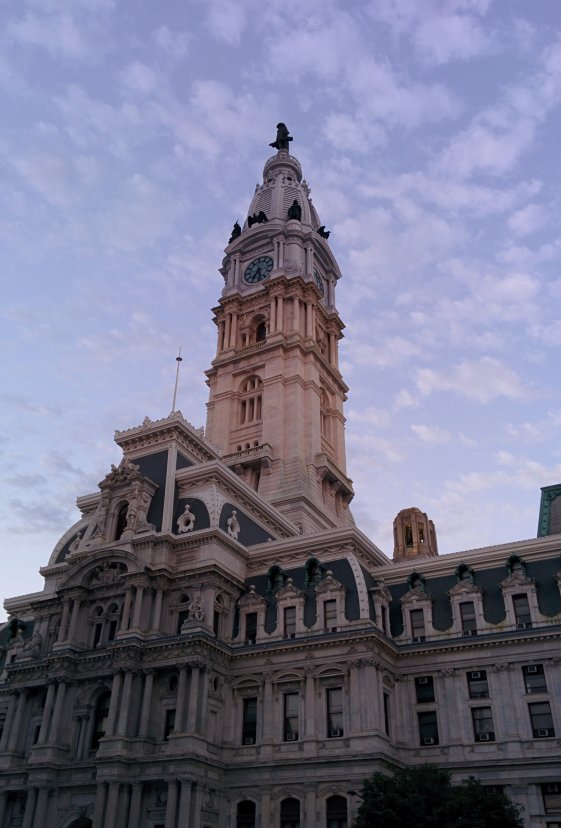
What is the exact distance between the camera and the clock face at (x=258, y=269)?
106 metres

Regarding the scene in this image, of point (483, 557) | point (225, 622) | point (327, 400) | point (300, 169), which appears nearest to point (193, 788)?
point (225, 622)

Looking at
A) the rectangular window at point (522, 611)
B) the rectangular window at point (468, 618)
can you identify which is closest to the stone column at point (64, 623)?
the rectangular window at point (468, 618)

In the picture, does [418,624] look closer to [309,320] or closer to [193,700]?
[193,700]

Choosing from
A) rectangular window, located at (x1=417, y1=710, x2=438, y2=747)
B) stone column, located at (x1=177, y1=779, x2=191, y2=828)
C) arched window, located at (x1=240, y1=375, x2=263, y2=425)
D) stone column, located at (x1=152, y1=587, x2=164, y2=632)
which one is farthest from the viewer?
arched window, located at (x1=240, y1=375, x2=263, y2=425)

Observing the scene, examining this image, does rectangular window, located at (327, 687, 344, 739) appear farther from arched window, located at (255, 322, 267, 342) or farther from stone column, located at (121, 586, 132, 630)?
arched window, located at (255, 322, 267, 342)

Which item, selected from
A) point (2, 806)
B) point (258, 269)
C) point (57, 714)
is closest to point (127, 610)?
point (57, 714)

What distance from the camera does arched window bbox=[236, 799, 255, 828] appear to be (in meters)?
51.1

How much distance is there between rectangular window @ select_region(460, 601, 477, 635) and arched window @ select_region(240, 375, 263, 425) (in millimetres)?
42619

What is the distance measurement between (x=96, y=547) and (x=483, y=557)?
30.1m

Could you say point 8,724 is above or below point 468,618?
below

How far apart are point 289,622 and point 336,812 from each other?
1308 centimetres

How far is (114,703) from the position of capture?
5381cm

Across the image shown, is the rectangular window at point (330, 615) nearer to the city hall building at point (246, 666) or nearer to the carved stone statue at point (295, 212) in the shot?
the city hall building at point (246, 666)

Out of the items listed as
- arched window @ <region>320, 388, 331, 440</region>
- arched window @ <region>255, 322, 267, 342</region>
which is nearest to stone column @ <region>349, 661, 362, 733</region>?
arched window @ <region>320, 388, 331, 440</region>
